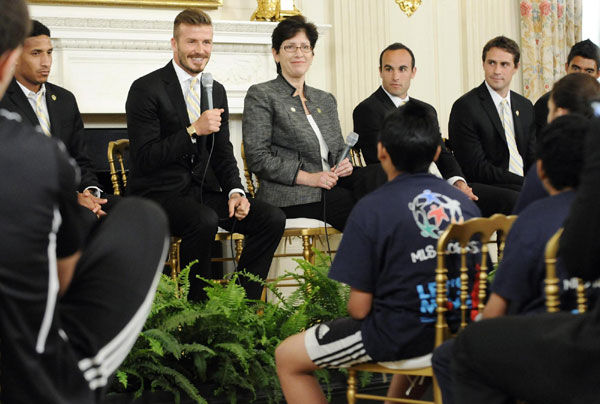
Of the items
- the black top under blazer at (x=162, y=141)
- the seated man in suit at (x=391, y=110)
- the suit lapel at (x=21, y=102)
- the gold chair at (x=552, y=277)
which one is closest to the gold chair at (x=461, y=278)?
the gold chair at (x=552, y=277)

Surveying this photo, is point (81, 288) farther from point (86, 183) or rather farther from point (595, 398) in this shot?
point (86, 183)

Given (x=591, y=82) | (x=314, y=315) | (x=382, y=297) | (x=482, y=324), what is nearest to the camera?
(x=482, y=324)

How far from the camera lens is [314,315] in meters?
2.96

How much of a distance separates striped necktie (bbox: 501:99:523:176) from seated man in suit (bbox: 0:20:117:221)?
2144mm

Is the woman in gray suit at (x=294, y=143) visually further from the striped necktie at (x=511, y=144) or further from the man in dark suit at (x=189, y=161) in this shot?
the striped necktie at (x=511, y=144)

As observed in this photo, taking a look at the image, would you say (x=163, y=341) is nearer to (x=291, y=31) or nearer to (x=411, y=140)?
(x=411, y=140)

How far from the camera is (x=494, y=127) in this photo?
468 centimetres

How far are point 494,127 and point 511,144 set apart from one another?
0.13 m

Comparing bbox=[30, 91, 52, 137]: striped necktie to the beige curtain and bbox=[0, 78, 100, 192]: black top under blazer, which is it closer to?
bbox=[0, 78, 100, 192]: black top under blazer

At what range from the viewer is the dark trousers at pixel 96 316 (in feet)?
4.37

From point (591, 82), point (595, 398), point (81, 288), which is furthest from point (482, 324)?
point (591, 82)

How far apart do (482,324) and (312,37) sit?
291cm

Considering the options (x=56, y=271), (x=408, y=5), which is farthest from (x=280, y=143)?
(x=56, y=271)

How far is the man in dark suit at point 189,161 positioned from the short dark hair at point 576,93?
5.38 ft
